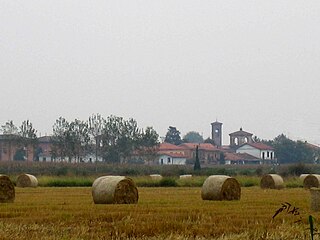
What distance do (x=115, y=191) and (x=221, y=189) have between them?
4.78 m

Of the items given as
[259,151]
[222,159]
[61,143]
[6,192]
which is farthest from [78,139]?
[6,192]

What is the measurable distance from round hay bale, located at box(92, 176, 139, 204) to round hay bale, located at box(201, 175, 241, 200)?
3.58m

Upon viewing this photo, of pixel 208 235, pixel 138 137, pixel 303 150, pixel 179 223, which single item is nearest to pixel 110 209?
pixel 179 223

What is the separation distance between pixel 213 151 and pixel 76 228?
151277 millimetres

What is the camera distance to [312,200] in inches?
787

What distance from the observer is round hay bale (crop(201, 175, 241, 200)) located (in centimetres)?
2720

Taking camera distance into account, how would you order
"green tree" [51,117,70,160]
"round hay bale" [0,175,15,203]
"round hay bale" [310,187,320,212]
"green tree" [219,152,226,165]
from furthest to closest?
"green tree" [219,152,226,165]
"green tree" [51,117,70,160]
"round hay bale" [0,175,15,203]
"round hay bale" [310,187,320,212]

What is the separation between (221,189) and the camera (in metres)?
27.2

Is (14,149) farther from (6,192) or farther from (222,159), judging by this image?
(6,192)

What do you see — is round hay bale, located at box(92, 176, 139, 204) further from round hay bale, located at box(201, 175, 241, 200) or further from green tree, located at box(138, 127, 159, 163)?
green tree, located at box(138, 127, 159, 163)

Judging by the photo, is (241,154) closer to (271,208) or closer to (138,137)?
(138,137)

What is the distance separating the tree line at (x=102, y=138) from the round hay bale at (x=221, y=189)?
8622 centimetres

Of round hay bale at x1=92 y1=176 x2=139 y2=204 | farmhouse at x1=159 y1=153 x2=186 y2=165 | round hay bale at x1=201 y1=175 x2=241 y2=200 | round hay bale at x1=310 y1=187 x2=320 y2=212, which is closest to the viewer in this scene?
round hay bale at x1=310 y1=187 x2=320 y2=212

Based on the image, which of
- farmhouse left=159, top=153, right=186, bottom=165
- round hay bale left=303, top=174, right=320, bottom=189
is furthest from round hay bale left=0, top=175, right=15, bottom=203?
farmhouse left=159, top=153, right=186, bottom=165
